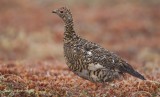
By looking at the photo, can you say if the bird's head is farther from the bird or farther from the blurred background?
the blurred background

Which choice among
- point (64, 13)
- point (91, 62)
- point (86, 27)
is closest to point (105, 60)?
point (91, 62)

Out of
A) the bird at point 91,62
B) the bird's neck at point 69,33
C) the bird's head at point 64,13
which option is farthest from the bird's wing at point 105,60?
the bird's head at point 64,13

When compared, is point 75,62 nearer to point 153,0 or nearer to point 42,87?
point 42,87

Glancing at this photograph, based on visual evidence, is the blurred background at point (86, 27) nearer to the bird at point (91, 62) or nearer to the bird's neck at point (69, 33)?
the bird's neck at point (69, 33)

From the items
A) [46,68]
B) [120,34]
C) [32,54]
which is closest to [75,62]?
[46,68]

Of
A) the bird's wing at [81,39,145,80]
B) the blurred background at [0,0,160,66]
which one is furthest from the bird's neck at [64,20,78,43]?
the blurred background at [0,0,160,66]

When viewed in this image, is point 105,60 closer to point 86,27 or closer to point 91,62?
point 91,62
